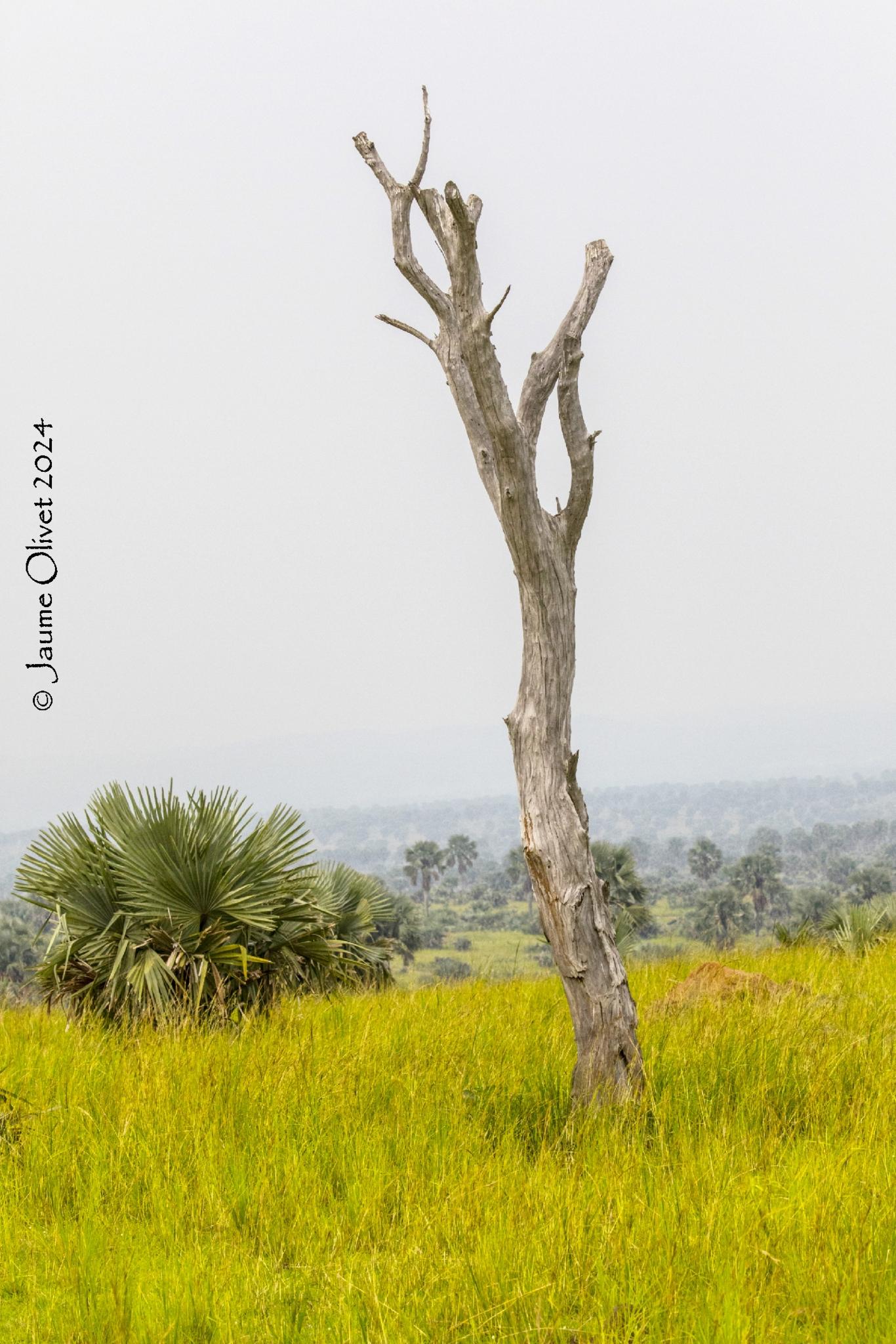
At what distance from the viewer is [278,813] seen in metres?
8.91

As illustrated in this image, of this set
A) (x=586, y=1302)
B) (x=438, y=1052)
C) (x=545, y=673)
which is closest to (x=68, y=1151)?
(x=438, y=1052)

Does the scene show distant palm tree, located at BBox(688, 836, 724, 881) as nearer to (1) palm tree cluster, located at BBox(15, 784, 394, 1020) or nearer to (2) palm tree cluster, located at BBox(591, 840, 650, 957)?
(2) palm tree cluster, located at BBox(591, 840, 650, 957)

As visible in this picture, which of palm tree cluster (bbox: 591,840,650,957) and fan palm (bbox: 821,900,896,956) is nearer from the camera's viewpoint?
fan palm (bbox: 821,900,896,956)

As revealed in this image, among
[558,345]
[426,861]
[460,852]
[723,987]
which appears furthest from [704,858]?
[558,345]

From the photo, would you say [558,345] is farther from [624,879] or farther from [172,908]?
[624,879]

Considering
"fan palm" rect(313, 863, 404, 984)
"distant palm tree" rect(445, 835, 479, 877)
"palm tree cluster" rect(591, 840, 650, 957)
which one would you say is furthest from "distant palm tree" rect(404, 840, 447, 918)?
"fan palm" rect(313, 863, 404, 984)

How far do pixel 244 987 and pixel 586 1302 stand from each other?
581 centimetres

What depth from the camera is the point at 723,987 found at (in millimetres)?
7988

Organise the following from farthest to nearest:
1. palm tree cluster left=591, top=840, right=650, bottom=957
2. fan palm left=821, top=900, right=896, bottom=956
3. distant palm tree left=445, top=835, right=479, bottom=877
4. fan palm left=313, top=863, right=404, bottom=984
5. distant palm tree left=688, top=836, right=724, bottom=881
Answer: distant palm tree left=445, top=835, right=479, bottom=877
distant palm tree left=688, top=836, right=724, bottom=881
palm tree cluster left=591, top=840, right=650, bottom=957
fan palm left=313, top=863, right=404, bottom=984
fan palm left=821, top=900, right=896, bottom=956

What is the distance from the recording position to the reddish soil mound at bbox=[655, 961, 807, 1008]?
7770 mm

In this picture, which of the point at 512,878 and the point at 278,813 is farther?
the point at 512,878

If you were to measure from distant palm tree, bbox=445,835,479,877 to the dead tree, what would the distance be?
102100 millimetres

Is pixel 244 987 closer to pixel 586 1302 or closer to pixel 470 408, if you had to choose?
pixel 470 408

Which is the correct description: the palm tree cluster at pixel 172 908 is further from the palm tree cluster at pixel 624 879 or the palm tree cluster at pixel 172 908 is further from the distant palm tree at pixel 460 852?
the distant palm tree at pixel 460 852
